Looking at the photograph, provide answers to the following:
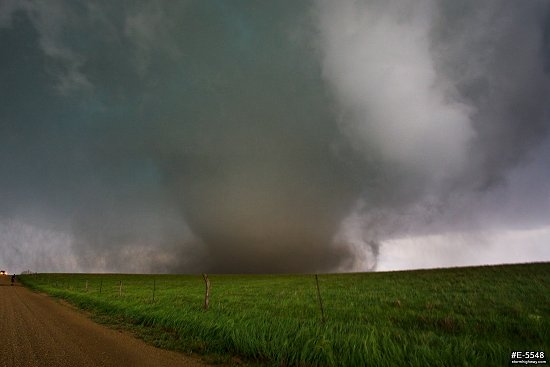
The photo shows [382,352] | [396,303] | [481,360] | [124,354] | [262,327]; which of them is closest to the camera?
[481,360]

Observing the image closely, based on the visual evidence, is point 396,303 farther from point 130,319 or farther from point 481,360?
point 130,319

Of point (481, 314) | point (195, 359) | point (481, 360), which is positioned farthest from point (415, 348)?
point (481, 314)

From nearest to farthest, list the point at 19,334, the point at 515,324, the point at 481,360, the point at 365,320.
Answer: the point at 481,360 < the point at 19,334 < the point at 515,324 < the point at 365,320

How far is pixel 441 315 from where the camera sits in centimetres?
1459

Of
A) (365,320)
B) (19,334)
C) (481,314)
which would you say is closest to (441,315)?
(481,314)

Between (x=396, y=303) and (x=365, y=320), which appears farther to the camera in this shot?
(x=396, y=303)

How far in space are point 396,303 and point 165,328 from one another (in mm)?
14332

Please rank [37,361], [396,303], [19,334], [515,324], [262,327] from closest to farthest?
[37,361] → [262,327] → [19,334] → [515,324] → [396,303]

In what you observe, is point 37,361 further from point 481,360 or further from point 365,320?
point 365,320

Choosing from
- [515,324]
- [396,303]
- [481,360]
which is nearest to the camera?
[481,360]

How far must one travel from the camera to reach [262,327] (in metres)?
9.81

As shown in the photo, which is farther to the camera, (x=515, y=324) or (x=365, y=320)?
(x=365, y=320)

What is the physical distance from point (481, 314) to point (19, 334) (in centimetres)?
2013

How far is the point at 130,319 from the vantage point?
48.8ft
